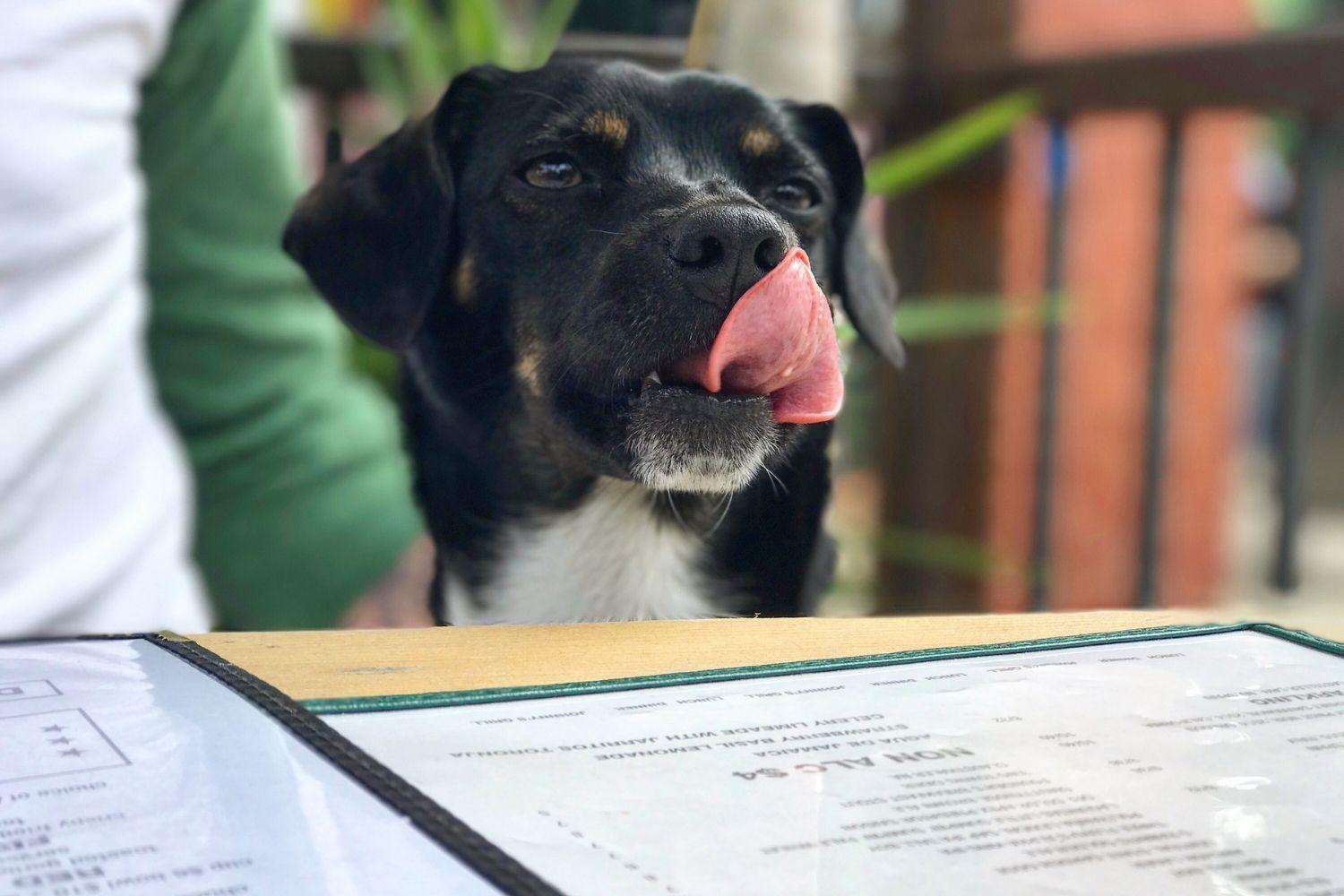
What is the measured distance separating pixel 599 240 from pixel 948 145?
106 cm

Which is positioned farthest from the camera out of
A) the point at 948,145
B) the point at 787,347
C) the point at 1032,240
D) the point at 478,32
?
the point at 1032,240

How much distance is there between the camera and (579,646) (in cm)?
60

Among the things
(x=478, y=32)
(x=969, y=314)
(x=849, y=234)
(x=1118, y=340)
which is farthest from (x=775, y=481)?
(x=1118, y=340)

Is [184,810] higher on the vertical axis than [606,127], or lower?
lower

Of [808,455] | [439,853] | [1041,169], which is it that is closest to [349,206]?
[808,455]

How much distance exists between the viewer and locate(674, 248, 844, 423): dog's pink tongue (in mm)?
519

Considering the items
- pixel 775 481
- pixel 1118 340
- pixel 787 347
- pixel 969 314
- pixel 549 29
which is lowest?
pixel 1118 340

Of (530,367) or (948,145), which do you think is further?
(948,145)

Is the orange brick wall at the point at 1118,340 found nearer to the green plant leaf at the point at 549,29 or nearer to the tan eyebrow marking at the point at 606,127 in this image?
the green plant leaf at the point at 549,29

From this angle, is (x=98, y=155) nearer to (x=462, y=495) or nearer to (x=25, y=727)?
(x=462, y=495)

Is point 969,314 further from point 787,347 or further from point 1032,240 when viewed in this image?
point 787,347

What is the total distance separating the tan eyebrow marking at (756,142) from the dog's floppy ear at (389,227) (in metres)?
0.16

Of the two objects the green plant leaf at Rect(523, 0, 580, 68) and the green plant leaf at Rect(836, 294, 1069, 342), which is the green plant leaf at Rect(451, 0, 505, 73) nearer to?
the green plant leaf at Rect(523, 0, 580, 68)

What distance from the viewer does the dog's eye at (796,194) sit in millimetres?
754
